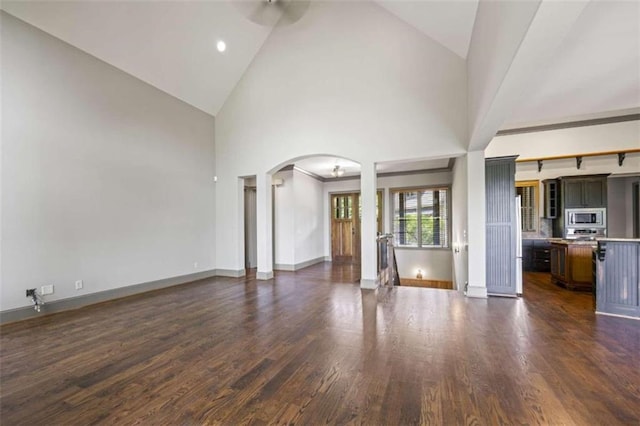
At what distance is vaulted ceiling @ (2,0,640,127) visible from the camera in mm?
2457

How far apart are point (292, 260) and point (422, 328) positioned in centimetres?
464

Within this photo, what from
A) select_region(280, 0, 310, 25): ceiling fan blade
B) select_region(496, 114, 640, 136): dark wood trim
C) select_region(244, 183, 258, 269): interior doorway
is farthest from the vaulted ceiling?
select_region(244, 183, 258, 269): interior doorway

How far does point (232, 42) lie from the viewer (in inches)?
217

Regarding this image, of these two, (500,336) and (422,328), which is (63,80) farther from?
(500,336)

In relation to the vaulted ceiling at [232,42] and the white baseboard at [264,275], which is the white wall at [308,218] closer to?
the white baseboard at [264,275]

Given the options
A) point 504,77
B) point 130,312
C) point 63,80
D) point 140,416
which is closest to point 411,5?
point 504,77

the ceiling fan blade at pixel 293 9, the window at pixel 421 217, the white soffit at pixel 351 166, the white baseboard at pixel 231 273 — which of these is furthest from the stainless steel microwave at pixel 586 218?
the white baseboard at pixel 231 273

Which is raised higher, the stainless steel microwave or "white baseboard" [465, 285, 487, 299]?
the stainless steel microwave

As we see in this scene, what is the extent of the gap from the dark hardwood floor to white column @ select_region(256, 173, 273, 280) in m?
2.05

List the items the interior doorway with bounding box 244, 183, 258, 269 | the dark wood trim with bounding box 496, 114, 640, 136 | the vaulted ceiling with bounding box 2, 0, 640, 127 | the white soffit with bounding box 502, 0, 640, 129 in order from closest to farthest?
the white soffit with bounding box 502, 0, 640, 129 → the vaulted ceiling with bounding box 2, 0, 640, 127 → the dark wood trim with bounding box 496, 114, 640, 136 → the interior doorway with bounding box 244, 183, 258, 269

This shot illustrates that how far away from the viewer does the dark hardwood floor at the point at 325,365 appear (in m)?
1.74

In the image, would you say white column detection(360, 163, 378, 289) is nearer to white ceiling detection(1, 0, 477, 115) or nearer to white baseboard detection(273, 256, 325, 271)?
white ceiling detection(1, 0, 477, 115)

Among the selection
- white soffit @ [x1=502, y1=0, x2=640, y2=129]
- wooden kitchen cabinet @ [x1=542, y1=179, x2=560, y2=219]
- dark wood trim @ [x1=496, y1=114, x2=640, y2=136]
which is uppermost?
dark wood trim @ [x1=496, y1=114, x2=640, y2=136]

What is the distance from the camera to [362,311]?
377cm
